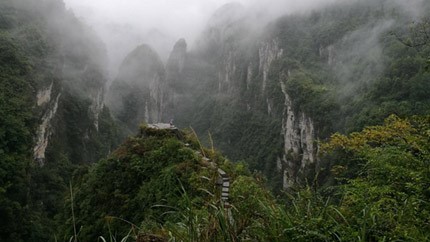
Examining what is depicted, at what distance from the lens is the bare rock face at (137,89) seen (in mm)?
78562

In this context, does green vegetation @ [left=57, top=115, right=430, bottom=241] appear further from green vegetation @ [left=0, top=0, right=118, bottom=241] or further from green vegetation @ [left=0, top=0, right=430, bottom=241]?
green vegetation @ [left=0, top=0, right=118, bottom=241]

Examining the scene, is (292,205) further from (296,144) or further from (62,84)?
(296,144)

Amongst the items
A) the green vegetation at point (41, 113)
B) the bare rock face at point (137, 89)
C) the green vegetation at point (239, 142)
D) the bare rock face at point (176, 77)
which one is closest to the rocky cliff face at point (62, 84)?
the green vegetation at point (41, 113)

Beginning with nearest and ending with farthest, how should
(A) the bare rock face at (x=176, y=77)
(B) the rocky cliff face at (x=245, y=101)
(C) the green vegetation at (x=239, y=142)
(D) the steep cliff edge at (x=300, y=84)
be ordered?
(C) the green vegetation at (x=239, y=142) → (D) the steep cliff edge at (x=300, y=84) → (B) the rocky cliff face at (x=245, y=101) → (A) the bare rock face at (x=176, y=77)

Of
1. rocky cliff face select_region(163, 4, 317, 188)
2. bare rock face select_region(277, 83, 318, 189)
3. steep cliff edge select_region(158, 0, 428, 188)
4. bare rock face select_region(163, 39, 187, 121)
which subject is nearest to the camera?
steep cliff edge select_region(158, 0, 428, 188)

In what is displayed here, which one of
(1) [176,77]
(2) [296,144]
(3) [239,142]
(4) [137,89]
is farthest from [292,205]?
(1) [176,77]

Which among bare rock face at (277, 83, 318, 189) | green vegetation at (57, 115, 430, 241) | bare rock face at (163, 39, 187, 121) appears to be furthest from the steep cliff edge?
green vegetation at (57, 115, 430, 241)

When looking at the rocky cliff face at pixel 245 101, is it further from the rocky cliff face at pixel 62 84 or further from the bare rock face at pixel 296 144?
the rocky cliff face at pixel 62 84

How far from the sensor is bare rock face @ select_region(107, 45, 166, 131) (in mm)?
78562

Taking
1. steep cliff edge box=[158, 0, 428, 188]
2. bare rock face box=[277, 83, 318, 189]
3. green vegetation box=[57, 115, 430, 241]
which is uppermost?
steep cliff edge box=[158, 0, 428, 188]

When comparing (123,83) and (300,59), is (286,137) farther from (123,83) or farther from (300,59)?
(123,83)

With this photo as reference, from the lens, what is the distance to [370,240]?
107 inches

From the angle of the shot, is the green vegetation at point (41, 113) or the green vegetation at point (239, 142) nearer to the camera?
the green vegetation at point (239, 142)

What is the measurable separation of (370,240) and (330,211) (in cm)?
36
